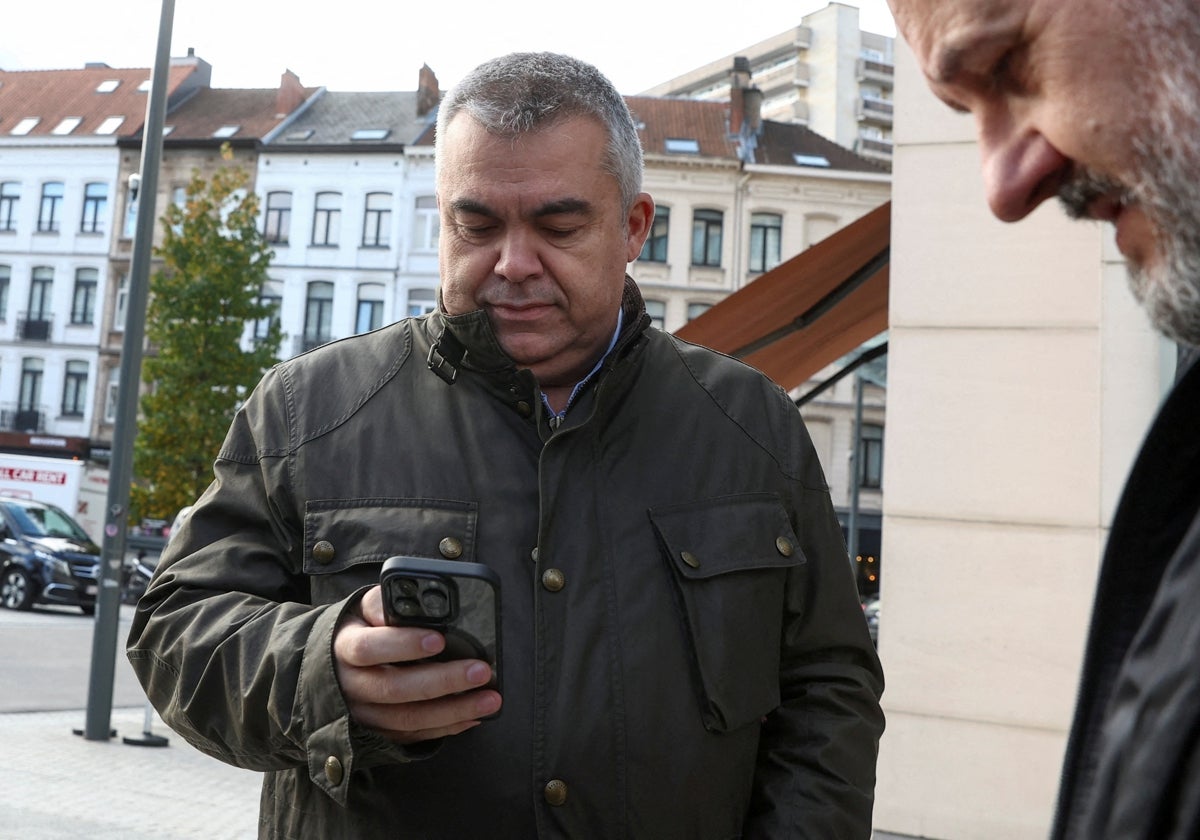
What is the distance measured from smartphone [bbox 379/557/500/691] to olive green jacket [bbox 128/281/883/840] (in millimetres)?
209

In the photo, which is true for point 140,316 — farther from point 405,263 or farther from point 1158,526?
point 405,263

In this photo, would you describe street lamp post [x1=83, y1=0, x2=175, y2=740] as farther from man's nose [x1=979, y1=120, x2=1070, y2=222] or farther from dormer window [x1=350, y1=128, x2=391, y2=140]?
dormer window [x1=350, y1=128, x2=391, y2=140]

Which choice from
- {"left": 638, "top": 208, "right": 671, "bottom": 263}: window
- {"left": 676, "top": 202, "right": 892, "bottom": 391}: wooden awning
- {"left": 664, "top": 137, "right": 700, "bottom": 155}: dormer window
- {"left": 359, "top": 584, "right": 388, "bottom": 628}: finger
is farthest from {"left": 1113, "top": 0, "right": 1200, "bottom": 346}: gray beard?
{"left": 664, "top": 137, "right": 700, "bottom": 155}: dormer window

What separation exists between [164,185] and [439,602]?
42962 millimetres

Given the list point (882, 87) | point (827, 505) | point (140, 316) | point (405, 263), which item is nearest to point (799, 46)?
point (882, 87)

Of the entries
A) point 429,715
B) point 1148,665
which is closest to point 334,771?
point 429,715

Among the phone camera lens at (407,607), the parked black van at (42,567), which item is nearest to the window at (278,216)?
the parked black van at (42,567)

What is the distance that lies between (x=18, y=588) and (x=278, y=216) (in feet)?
70.0

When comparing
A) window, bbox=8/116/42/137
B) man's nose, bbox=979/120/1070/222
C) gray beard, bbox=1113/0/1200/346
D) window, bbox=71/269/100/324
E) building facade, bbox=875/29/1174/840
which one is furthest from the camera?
window, bbox=8/116/42/137

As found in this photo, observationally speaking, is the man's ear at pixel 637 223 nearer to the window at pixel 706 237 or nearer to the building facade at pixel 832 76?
the window at pixel 706 237

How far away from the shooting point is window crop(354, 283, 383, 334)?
40125 millimetres

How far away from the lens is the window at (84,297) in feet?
137

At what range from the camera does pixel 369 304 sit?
40438 millimetres

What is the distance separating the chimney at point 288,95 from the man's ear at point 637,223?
140 feet
